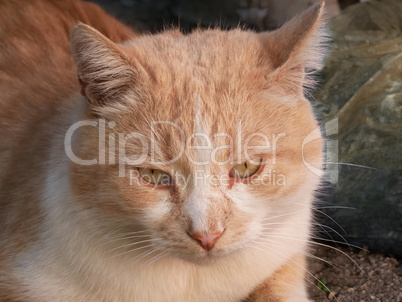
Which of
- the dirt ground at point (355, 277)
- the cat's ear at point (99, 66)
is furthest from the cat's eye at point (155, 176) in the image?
the dirt ground at point (355, 277)

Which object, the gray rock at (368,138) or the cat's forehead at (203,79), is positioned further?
the gray rock at (368,138)

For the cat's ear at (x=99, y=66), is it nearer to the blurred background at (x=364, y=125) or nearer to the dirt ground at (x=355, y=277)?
the blurred background at (x=364, y=125)

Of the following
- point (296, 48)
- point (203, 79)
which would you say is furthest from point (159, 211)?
point (296, 48)

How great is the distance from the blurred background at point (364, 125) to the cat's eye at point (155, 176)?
850mm

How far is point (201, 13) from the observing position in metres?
5.75

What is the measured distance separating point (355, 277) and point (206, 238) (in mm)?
1331

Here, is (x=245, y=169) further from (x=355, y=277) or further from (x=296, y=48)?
(x=355, y=277)

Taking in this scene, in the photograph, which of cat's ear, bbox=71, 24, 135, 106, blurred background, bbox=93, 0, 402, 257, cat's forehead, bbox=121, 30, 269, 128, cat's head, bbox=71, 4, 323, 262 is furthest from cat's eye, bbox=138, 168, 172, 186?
blurred background, bbox=93, 0, 402, 257

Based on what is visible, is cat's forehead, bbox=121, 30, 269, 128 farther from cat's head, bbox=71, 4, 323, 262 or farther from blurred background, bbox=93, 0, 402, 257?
blurred background, bbox=93, 0, 402, 257

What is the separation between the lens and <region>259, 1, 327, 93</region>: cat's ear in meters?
2.20

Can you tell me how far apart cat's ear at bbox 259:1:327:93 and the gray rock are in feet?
3.23

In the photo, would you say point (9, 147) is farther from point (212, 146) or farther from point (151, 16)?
point (151, 16)

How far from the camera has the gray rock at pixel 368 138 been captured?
124 inches

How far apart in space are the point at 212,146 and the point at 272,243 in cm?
60
